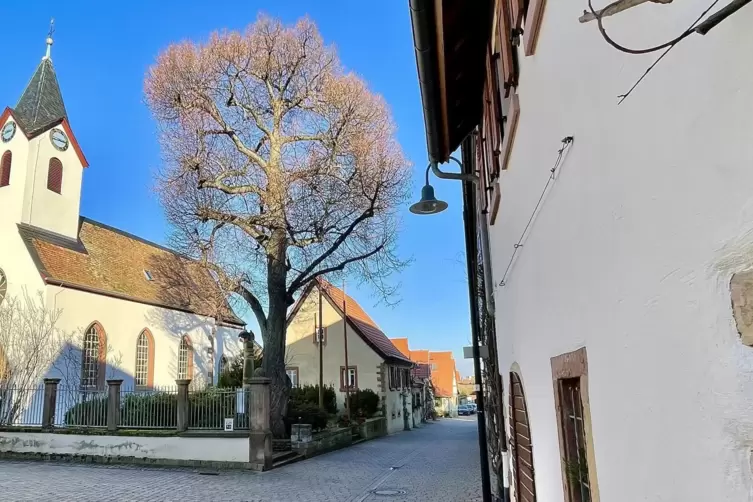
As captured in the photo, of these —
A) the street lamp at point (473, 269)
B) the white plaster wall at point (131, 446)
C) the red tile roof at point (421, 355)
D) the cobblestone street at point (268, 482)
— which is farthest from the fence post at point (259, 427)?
the red tile roof at point (421, 355)

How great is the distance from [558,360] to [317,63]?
1858 centimetres

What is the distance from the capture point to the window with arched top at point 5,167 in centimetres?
2816

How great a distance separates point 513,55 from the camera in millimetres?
4414

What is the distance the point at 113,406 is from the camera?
59.6ft

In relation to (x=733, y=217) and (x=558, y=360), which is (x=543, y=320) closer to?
(x=558, y=360)

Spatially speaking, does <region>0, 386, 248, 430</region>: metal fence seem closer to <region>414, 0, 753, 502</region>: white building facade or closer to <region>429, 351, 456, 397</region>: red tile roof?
<region>414, 0, 753, 502</region>: white building facade

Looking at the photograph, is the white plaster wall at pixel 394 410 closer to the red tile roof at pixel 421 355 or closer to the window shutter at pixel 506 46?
the window shutter at pixel 506 46

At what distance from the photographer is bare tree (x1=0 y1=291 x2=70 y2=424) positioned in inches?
902

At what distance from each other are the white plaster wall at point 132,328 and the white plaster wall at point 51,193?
14.4ft

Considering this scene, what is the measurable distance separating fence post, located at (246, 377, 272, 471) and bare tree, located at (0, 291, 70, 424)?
10.6 m

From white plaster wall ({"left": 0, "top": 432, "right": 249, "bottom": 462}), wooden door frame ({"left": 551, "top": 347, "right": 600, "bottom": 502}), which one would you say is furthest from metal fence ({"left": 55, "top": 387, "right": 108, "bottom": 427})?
wooden door frame ({"left": 551, "top": 347, "right": 600, "bottom": 502})

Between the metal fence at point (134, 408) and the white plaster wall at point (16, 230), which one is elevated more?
the white plaster wall at point (16, 230)

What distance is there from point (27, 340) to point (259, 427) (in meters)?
13.1

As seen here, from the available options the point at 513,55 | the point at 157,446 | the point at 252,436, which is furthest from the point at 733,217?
the point at 157,446
